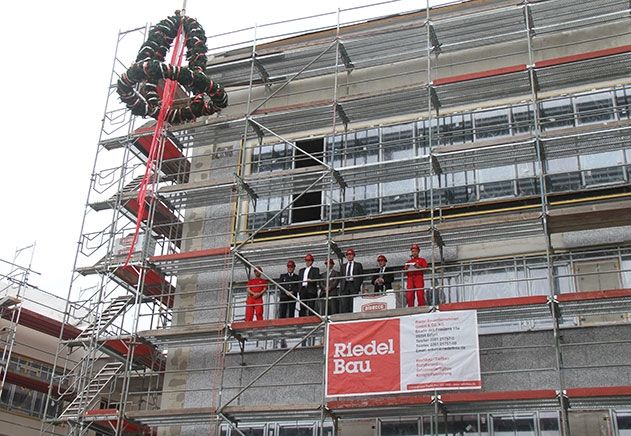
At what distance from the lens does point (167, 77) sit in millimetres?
20766

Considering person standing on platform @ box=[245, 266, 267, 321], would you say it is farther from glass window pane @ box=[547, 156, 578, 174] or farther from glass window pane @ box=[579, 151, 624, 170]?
glass window pane @ box=[579, 151, 624, 170]

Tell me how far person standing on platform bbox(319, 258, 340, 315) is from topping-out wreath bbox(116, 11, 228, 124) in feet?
18.8

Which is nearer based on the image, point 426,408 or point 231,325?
point 426,408

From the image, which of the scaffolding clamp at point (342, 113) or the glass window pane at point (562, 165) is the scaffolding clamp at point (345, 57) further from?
the glass window pane at point (562, 165)

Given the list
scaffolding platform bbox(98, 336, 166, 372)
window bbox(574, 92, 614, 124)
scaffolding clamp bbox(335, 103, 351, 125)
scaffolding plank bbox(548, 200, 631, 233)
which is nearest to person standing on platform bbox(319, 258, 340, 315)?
scaffolding clamp bbox(335, 103, 351, 125)

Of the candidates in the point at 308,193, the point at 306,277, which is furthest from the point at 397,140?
the point at 306,277

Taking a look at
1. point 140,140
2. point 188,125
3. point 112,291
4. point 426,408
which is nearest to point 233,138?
point 188,125

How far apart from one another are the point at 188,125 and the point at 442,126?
650cm

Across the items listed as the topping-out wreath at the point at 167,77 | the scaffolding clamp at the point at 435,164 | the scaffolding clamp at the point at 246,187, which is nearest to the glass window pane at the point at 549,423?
the scaffolding clamp at the point at 435,164

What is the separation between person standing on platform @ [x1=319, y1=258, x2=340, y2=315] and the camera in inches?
690

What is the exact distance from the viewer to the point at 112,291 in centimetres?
2083

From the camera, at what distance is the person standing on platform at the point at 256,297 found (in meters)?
18.5

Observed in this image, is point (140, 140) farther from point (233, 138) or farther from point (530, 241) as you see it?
point (530, 241)

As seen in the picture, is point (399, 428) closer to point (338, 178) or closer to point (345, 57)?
point (338, 178)
